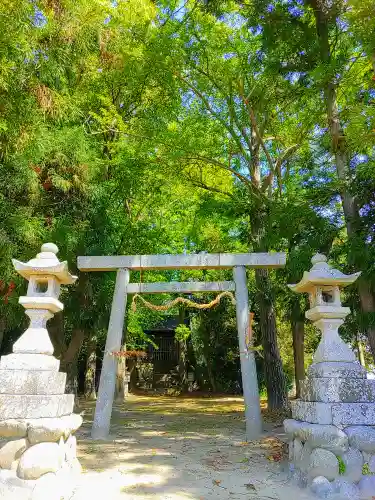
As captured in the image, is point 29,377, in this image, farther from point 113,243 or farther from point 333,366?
point 113,243

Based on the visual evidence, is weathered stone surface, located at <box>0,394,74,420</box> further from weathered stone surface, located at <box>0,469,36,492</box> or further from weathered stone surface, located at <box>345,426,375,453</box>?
weathered stone surface, located at <box>345,426,375,453</box>

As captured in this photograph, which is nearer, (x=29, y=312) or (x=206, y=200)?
(x=29, y=312)

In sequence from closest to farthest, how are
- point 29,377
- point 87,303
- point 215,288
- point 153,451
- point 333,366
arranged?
point 29,377 < point 333,366 < point 153,451 < point 215,288 < point 87,303

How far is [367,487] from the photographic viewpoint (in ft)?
11.9

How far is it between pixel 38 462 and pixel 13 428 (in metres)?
0.37

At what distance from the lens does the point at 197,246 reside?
13.4m

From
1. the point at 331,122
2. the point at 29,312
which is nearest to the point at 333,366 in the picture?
the point at 29,312

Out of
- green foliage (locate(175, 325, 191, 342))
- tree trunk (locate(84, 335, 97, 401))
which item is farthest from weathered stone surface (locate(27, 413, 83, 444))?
green foliage (locate(175, 325, 191, 342))

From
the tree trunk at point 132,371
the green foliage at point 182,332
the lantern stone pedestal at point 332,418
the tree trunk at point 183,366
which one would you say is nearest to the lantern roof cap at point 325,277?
the lantern stone pedestal at point 332,418

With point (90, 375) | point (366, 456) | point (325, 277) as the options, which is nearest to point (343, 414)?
point (366, 456)

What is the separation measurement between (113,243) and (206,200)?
96.2 inches

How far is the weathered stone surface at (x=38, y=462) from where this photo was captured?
3.49m

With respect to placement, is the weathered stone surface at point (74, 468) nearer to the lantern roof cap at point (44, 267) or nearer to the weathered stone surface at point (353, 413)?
the lantern roof cap at point (44, 267)

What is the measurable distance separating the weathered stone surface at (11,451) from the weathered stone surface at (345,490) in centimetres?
278
